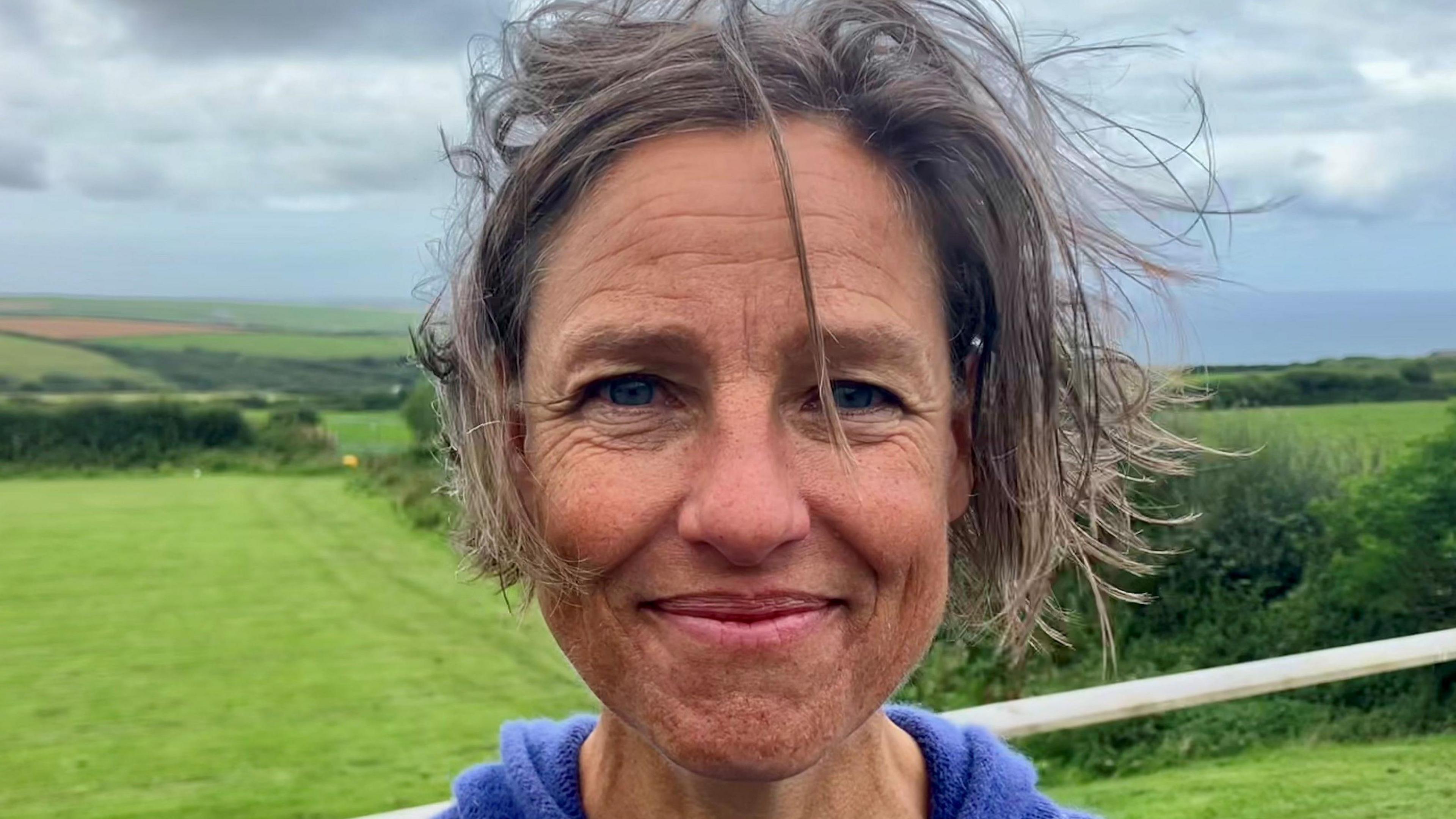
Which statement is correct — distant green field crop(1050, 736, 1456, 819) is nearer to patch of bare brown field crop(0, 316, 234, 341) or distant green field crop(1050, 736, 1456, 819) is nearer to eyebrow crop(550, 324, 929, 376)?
eyebrow crop(550, 324, 929, 376)

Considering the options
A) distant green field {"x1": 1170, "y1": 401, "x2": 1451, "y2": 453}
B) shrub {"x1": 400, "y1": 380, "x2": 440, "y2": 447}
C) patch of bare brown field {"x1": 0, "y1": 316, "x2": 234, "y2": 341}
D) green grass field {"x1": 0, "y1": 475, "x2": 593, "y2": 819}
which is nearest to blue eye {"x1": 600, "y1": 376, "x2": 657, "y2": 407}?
shrub {"x1": 400, "y1": 380, "x2": 440, "y2": 447}

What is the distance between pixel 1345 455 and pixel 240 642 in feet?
13.8

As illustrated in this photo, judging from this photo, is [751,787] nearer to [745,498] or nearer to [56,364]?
[745,498]

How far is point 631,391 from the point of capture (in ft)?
2.69

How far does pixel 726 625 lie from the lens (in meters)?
0.78

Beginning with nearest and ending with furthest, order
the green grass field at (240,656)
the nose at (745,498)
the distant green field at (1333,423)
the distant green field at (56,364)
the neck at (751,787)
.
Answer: the nose at (745,498), the neck at (751,787), the green grass field at (240,656), the distant green field at (1333,423), the distant green field at (56,364)

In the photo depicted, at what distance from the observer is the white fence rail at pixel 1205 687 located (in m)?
2.33

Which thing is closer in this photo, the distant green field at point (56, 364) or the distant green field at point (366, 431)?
the distant green field at point (56, 364)

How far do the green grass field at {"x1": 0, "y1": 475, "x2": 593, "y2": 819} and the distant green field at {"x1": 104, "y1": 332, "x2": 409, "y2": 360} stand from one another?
57cm

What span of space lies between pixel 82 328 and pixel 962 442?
13.9ft

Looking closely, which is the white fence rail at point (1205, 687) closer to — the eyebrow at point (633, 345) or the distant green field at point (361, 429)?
the eyebrow at point (633, 345)

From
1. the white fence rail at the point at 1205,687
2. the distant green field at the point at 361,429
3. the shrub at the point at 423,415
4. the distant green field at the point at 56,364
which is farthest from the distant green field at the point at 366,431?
the white fence rail at the point at 1205,687

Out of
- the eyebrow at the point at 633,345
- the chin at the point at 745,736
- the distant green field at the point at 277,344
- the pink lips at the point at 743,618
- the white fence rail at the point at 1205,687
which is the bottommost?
the white fence rail at the point at 1205,687

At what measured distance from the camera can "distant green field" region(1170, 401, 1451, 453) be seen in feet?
10.8
